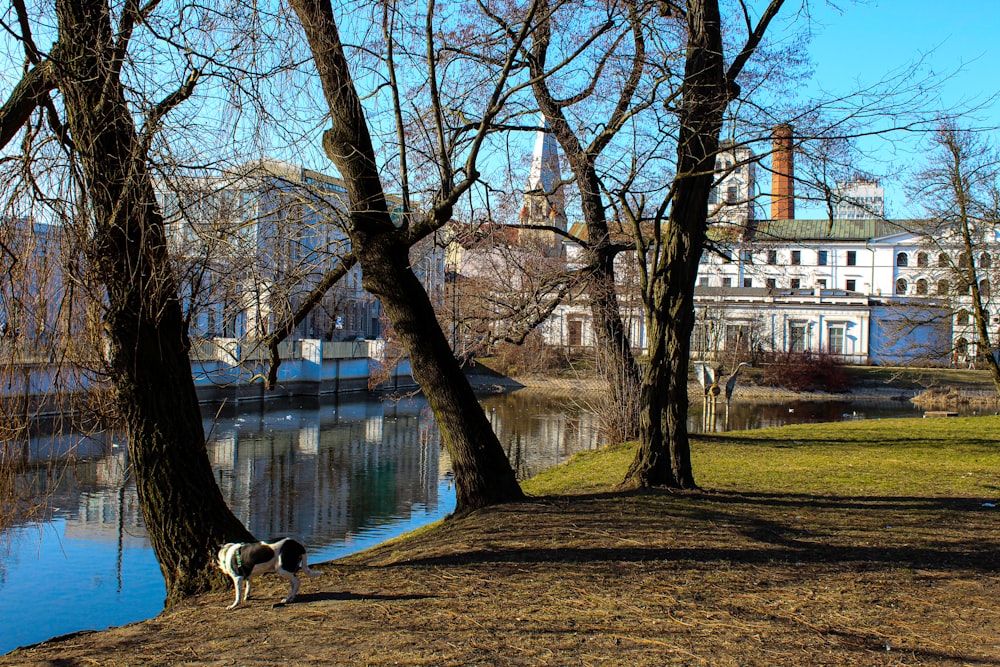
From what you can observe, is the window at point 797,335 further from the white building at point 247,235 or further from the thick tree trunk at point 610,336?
the white building at point 247,235

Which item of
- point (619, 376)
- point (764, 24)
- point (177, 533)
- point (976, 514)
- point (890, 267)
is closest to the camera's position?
point (177, 533)

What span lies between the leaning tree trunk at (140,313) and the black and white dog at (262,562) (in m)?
0.69

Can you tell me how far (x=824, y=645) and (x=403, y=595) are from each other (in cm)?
225

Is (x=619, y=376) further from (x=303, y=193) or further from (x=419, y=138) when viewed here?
(x=303, y=193)

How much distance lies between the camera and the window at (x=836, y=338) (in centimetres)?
5225

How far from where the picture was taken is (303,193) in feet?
19.8

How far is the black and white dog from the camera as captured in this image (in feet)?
16.3

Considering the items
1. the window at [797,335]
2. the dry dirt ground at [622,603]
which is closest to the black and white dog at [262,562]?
the dry dirt ground at [622,603]

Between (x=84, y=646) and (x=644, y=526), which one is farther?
(x=644, y=526)

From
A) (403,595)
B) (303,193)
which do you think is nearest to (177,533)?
(403,595)

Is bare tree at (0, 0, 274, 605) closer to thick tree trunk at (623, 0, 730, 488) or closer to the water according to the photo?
the water

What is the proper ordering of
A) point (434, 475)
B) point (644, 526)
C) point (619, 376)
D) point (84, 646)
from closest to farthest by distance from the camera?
point (84, 646), point (644, 526), point (619, 376), point (434, 475)

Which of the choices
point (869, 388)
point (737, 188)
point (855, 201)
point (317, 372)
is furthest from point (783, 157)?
point (869, 388)

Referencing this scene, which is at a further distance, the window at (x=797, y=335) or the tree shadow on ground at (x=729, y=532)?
the window at (x=797, y=335)
